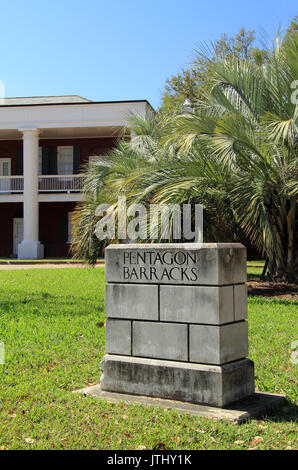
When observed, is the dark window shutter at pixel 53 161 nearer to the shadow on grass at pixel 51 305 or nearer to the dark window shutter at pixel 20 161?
the dark window shutter at pixel 20 161

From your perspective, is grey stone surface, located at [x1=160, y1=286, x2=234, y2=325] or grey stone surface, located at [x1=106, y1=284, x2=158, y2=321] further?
grey stone surface, located at [x1=106, y1=284, x2=158, y2=321]

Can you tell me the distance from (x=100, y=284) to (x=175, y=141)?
13.1 ft

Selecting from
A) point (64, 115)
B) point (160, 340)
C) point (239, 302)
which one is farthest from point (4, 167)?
point (239, 302)

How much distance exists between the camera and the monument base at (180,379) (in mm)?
4742

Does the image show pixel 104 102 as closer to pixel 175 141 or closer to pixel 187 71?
pixel 187 71

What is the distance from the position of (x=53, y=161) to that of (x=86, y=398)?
24727 millimetres

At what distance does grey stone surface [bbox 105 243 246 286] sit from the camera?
15.8 ft

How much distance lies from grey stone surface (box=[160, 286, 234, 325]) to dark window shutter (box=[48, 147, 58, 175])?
973 inches

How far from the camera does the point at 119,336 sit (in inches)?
208

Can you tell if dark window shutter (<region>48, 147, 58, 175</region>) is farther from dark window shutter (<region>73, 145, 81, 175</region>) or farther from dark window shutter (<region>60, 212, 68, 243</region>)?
dark window shutter (<region>60, 212, 68, 243</region>)

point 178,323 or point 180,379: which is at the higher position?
point 178,323

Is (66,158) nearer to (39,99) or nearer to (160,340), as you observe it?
(39,99)

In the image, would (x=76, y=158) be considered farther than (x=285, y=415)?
Yes

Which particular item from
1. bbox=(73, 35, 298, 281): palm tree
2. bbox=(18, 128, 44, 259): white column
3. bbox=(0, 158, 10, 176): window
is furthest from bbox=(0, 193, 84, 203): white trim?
bbox=(73, 35, 298, 281): palm tree
